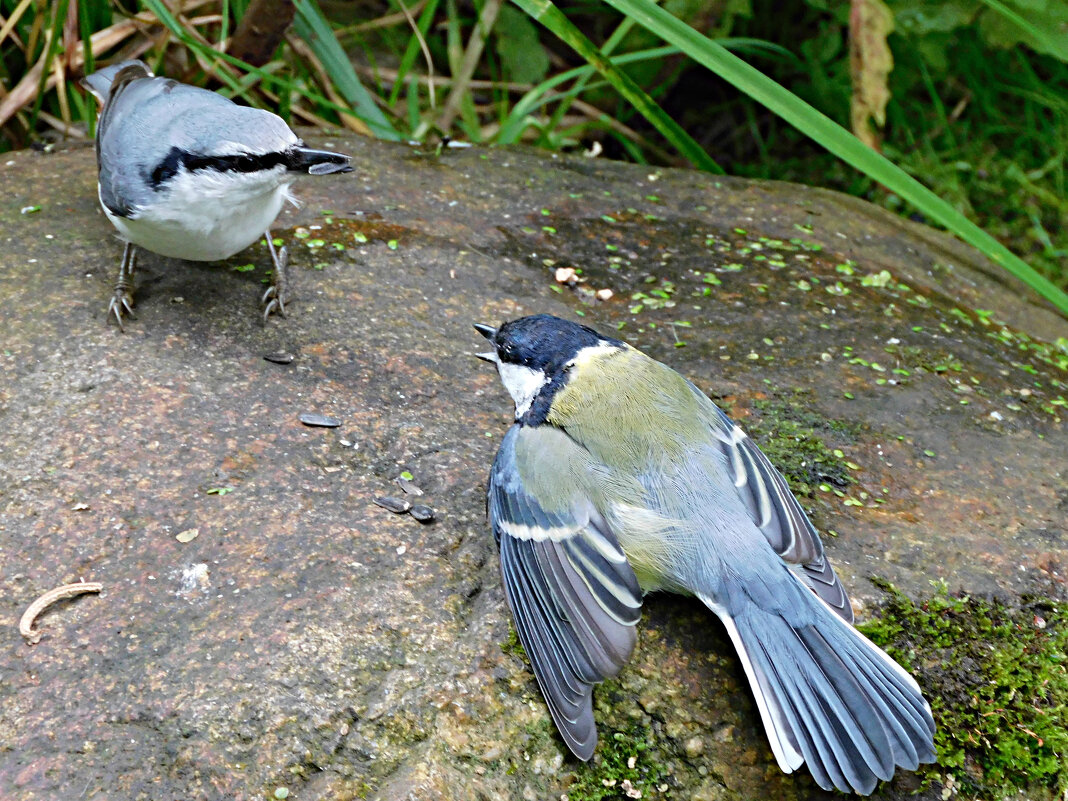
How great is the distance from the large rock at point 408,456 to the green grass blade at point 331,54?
32 cm

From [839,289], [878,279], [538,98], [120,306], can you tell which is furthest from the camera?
[538,98]

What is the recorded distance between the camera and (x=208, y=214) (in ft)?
10.1

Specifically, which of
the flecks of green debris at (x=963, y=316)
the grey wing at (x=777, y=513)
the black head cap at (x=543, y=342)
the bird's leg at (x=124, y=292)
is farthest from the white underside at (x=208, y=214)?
the flecks of green debris at (x=963, y=316)

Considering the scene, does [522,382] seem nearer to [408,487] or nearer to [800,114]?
[408,487]

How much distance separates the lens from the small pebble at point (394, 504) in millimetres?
2740

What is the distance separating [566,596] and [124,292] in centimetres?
188

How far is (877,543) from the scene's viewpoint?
108 inches

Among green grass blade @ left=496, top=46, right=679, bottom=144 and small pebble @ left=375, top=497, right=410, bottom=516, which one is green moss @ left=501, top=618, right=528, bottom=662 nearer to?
small pebble @ left=375, top=497, right=410, bottom=516

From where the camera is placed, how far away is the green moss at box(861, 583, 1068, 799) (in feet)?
7.59

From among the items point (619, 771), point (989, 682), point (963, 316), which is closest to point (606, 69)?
point (963, 316)

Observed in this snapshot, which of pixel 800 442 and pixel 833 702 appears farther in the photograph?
pixel 800 442

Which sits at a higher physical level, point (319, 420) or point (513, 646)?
point (513, 646)

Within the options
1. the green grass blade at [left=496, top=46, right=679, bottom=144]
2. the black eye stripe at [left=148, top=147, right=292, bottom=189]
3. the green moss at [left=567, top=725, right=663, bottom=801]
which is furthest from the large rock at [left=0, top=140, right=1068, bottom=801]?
the green grass blade at [left=496, top=46, right=679, bottom=144]

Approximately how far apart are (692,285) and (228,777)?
2.55 m
